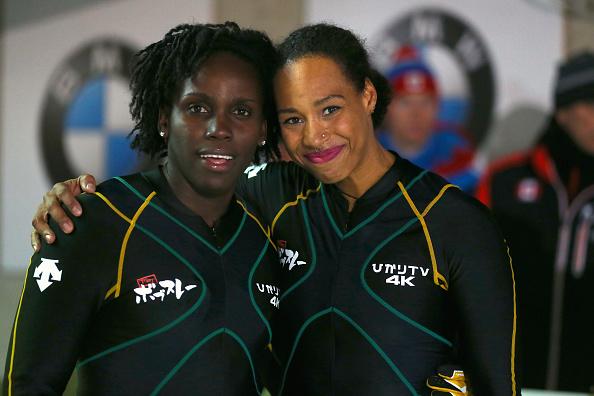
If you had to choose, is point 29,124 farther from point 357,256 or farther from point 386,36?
Result: point 357,256

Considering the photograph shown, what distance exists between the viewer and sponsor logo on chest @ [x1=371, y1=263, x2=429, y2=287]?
1.38 meters

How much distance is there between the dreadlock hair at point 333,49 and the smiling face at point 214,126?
0.39ft

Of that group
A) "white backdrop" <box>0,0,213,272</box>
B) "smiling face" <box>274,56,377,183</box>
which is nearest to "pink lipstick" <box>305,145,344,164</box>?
"smiling face" <box>274,56,377,183</box>

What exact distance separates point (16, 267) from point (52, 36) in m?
1.27

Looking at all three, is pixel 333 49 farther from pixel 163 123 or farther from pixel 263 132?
pixel 163 123

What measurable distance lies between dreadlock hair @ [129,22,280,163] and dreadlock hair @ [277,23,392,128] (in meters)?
0.04

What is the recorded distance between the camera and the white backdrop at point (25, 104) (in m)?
4.18

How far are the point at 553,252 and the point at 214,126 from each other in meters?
2.49

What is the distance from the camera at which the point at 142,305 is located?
1230mm

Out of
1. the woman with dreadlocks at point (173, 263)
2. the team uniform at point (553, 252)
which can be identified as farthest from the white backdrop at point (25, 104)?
the woman with dreadlocks at point (173, 263)

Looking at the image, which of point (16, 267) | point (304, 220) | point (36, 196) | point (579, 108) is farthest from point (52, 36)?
point (304, 220)

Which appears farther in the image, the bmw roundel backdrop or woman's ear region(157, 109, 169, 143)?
the bmw roundel backdrop

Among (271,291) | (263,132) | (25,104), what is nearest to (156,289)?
(271,291)

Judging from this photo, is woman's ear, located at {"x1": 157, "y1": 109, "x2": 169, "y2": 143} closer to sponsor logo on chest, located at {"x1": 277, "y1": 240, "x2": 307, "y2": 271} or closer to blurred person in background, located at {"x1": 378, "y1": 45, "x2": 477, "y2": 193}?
sponsor logo on chest, located at {"x1": 277, "y1": 240, "x2": 307, "y2": 271}
